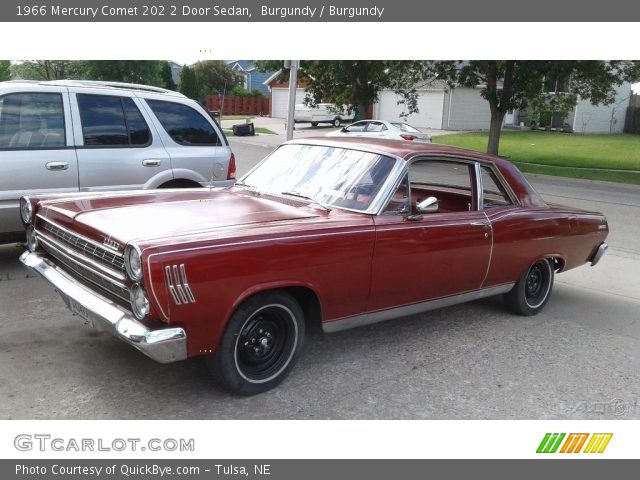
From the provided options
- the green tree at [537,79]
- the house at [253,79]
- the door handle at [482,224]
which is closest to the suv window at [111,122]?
the door handle at [482,224]

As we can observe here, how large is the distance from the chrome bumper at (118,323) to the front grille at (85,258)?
0.08 metres

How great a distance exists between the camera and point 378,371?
4430 millimetres

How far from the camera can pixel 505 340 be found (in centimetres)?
519

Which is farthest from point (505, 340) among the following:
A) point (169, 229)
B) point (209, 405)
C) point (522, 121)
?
point (522, 121)

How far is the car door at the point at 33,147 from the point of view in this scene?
5953 millimetres

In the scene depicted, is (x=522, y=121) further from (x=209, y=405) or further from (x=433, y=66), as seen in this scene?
(x=209, y=405)

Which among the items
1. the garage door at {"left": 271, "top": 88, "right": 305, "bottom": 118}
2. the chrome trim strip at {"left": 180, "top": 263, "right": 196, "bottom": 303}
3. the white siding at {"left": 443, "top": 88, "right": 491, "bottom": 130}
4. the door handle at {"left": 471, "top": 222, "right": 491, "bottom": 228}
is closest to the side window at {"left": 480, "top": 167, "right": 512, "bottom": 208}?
the door handle at {"left": 471, "top": 222, "right": 491, "bottom": 228}

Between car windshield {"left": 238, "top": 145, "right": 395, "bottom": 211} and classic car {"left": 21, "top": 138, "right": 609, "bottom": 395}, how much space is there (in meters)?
0.01

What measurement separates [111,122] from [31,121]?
80 centimetres

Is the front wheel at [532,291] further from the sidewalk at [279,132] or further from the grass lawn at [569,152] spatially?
the sidewalk at [279,132]

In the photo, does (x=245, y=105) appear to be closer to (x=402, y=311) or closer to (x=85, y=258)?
(x=402, y=311)

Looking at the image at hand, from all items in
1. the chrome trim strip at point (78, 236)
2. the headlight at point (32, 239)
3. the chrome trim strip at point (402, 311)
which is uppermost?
the chrome trim strip at point (78, 236)

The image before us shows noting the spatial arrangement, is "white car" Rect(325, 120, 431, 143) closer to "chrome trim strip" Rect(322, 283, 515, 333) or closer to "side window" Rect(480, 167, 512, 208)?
"side window" Rect(480, 167, 512, 208)

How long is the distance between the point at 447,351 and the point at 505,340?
2.09 feet
